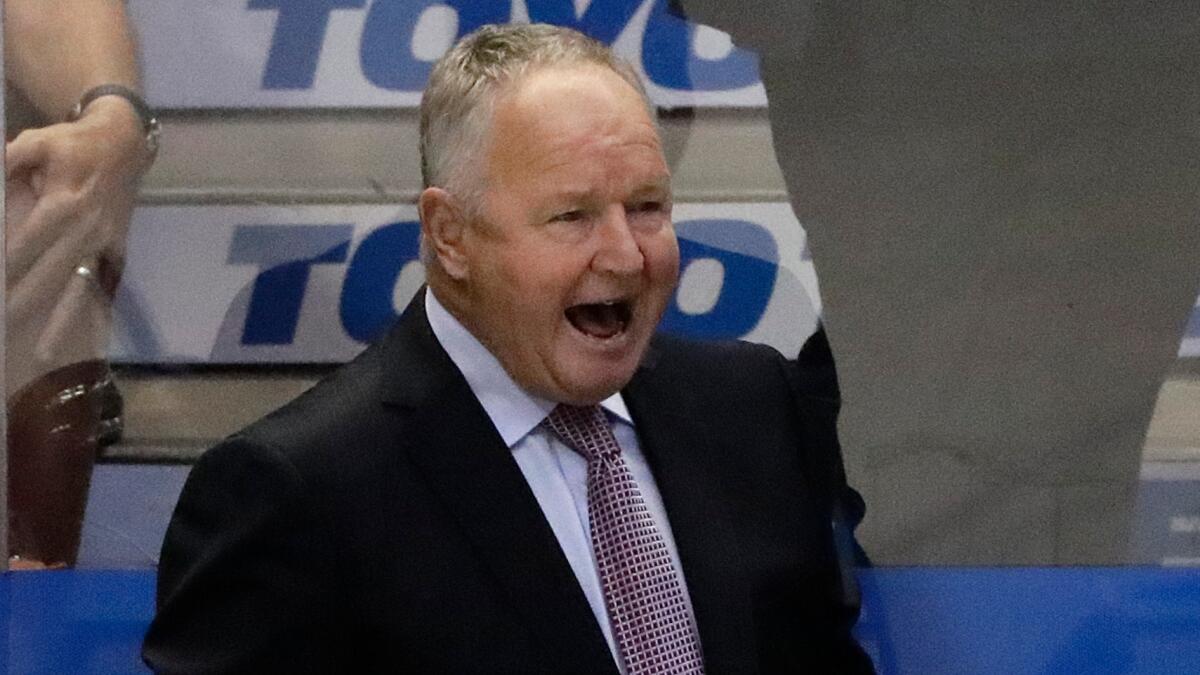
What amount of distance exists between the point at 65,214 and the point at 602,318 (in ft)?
2.66

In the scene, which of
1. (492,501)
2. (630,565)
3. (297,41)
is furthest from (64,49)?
(630,565)

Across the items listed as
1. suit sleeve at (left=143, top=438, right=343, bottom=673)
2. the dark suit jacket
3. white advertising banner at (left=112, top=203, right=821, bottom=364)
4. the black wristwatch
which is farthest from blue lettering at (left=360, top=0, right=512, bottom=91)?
suit sleeve at (left=143, top=438, right=343, bottom=673)

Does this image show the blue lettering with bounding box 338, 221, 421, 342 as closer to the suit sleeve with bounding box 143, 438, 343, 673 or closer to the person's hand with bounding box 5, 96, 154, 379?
the person's hand with bounding box 5, 96, 154, 379

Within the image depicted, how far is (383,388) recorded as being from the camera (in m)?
1.65

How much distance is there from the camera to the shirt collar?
1.66 metres

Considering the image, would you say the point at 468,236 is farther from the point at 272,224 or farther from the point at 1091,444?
the point at 1091,444

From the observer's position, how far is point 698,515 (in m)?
1.70

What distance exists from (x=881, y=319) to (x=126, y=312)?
3.15 feet

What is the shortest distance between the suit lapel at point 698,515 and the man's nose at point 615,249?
0.24 meters

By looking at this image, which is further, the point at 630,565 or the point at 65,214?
the point at 65,214

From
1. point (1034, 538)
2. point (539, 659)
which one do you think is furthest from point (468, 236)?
point (1034, 538)

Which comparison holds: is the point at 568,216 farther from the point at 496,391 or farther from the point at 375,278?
the point at 375,278

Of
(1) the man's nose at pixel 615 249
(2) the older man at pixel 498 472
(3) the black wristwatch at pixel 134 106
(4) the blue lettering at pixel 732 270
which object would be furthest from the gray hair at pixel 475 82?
(3) the black wristwatch at pixel 134 106

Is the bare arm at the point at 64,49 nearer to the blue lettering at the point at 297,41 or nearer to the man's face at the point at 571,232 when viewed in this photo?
the blue lettering at the point at 297,41
